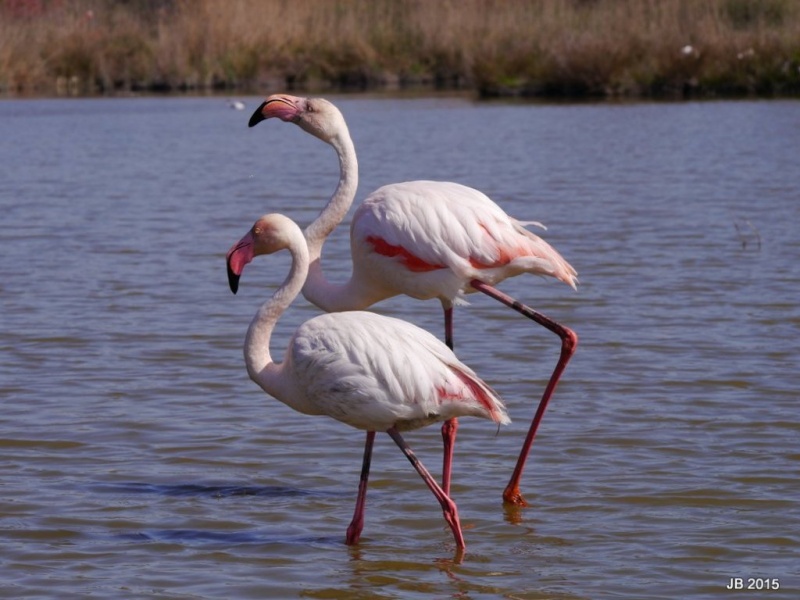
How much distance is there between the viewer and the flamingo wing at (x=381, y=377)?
4.43m

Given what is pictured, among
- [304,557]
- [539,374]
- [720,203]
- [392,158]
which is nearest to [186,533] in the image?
[304,557]

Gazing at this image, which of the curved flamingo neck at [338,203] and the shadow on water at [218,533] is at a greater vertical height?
the curved flamingo neck at [338,203]

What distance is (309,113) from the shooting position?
5590mm

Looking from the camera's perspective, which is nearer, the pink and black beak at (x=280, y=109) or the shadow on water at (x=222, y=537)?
the shadow on water at (x=222, y=537)

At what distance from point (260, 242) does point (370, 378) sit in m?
0.74

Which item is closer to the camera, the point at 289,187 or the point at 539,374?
the point at 539,374

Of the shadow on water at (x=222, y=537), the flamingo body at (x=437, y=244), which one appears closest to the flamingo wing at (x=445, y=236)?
the flamingo body at (x=437, y=244)

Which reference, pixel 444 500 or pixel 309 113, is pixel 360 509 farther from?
pixel 309 113

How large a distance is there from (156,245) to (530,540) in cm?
630

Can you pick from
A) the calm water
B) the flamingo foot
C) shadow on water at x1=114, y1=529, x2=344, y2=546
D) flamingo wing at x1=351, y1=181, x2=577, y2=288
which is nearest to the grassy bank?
the calm water

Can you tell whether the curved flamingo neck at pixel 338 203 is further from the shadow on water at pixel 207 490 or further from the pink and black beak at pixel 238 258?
the shadow on water at pixel 207 490

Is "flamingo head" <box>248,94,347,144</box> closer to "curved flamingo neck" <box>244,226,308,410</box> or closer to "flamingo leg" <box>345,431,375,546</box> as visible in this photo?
"curved flamingo neck" <box>244,226,308,410</box>

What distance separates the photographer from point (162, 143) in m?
17.7

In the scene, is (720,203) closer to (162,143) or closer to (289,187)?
(289,187)
